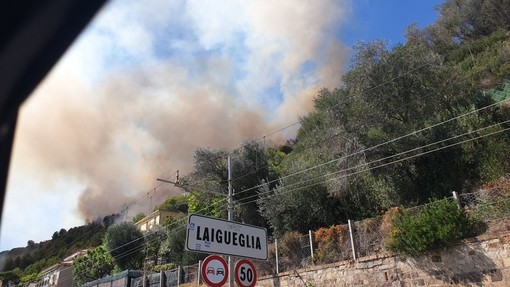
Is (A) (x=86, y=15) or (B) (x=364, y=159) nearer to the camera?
(A) (x=86, y=15)

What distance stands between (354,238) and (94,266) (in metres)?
39.1

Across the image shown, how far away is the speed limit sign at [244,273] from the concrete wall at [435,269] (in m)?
7.06

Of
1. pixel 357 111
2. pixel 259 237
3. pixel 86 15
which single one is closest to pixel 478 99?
pixel 357 111

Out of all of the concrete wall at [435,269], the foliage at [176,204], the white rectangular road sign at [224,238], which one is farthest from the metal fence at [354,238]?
the foliage at [176,204]

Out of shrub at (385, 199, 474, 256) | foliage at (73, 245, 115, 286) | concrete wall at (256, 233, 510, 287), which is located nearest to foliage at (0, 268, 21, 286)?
foliage at (73, 245, 115, 286)

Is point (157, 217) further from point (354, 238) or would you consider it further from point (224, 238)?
point (224, 238)

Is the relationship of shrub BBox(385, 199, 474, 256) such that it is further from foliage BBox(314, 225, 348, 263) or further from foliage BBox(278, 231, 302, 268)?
foliage BBox(278, 231, 302, 268)

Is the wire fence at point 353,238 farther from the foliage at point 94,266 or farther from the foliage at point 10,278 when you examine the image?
the foliage at point 10,278

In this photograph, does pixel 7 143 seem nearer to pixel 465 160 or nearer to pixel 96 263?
pixel 465 160

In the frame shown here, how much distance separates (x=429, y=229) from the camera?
44.4 feet

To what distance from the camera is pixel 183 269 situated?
24.9 metres

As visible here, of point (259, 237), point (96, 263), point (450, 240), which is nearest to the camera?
point (259, 237)

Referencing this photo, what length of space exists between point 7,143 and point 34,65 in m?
0.64

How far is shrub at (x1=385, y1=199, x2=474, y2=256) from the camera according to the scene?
1312 cm
